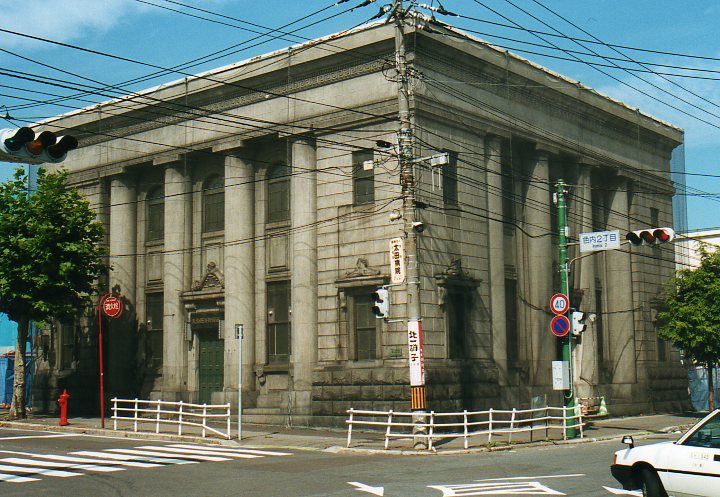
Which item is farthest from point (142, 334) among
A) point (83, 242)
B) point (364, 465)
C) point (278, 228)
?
point (364, 465)

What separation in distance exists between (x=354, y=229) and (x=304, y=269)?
2.46 meters

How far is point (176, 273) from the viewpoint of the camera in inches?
1475

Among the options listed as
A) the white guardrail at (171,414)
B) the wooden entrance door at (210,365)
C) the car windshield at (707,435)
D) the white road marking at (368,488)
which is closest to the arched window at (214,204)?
the wooden entrance door at (210,365)

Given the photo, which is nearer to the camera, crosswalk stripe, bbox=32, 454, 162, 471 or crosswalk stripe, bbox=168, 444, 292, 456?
crosswalk stripe, bbox=32, 454, 162, 471

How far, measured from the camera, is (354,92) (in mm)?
31969

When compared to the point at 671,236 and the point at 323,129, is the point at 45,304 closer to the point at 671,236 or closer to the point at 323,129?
the point at 323,129

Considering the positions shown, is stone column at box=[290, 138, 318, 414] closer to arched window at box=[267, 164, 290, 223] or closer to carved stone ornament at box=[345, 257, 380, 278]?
arched window at box=[267, 164, 290, 223]

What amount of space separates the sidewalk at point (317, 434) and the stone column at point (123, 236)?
6.24 metres

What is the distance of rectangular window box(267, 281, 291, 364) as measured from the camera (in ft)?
112

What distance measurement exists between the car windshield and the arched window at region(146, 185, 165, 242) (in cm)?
2996

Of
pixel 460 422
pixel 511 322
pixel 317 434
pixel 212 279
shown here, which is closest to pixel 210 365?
pixel 212 279

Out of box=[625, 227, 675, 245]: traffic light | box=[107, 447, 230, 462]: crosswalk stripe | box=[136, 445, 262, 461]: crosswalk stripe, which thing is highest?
box=[625, 227, 675, 245]: traffic light

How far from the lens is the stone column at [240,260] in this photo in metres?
34.7

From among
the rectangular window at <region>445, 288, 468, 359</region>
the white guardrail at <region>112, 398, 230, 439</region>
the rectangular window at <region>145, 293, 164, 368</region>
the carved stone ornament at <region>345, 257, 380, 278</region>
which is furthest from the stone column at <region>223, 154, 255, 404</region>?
the rectangular window at <region>445, 288, 468, 359</region>
